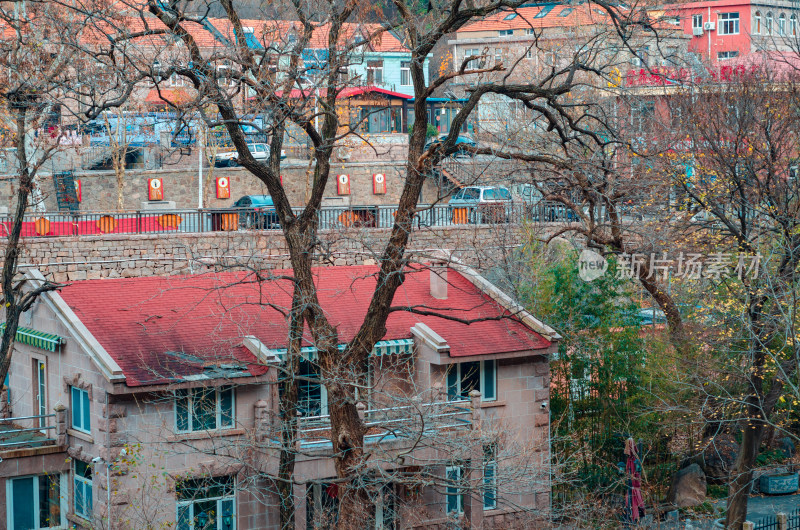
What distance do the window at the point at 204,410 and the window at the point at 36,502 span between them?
126 inches

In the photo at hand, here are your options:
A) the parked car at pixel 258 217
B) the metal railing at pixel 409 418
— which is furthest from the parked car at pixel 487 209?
the metal railing at pixel 409 418

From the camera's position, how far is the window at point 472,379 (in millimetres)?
22453

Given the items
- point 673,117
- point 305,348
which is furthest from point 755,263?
point 673,117

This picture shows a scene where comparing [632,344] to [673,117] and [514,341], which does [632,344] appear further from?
[673,117]

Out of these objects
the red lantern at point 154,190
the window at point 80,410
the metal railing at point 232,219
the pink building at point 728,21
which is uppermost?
the pink building at point 728,21

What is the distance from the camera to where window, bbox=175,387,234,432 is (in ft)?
64.0

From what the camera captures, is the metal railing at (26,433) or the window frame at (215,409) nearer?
the window frame at (215,409)

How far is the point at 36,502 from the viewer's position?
2017 centimetres

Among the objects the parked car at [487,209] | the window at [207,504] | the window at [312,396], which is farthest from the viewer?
the parked car at [487,209]

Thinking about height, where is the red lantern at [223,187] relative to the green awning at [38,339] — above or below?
above

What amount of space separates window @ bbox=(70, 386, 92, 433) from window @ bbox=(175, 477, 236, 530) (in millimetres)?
2423

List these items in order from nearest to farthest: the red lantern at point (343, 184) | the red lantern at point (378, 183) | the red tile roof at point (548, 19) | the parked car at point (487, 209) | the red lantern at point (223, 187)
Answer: the parked car at point (487, 209) < the red lantern at point (223, 187) < the red tile roof at point (548, 19) < the red lantern at point (343, 184) < the red lantern at point (378, 183)

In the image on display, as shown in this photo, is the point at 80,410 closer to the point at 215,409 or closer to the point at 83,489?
the point at 83,489

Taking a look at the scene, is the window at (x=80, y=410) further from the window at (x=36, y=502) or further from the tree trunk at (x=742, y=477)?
the tree trunk at (x=742, y=477)
